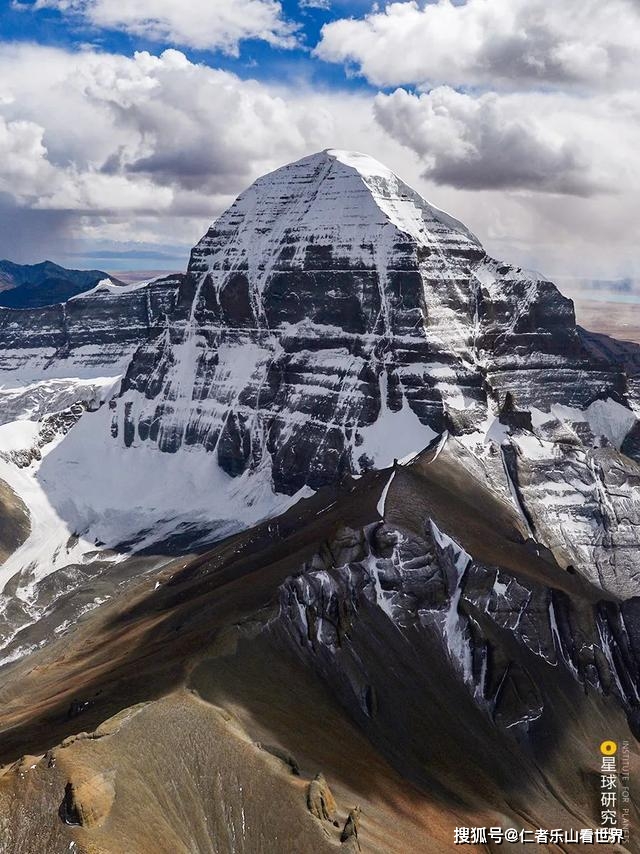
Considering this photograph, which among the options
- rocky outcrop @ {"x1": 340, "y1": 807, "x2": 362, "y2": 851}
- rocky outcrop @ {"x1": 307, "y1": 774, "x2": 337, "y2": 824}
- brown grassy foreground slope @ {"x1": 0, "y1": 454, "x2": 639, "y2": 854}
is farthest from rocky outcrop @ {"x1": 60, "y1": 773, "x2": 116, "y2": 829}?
rocky outcrop @ {"x1": 340, "y1": 807, "x2": 362, "y2": 851}

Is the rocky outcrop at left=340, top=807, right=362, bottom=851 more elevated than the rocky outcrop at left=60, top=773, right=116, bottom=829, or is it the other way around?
the rocky outcrop at left=60, top=773, right=116, bottom=829

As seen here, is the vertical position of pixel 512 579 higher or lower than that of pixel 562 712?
higher

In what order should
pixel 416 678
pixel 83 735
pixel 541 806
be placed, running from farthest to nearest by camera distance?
pixel 416 678, pixel 541 806, pixel 83 735

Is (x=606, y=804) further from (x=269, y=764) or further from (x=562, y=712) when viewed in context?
(x=269, y=764)

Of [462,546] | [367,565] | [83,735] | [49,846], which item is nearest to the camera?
[49,846]

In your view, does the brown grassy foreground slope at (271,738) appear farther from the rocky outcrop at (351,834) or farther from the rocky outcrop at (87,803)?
the rocky outcrop at (351,834)

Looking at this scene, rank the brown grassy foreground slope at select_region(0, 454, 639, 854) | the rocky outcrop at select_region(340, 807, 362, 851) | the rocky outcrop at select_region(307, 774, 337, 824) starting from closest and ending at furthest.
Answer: the brown grassy foreground slope at select_region(0, 454, 639, 854)
the rocky outcrop at select_region(340, 807, 362, 851)
the rocky outcrop at select_region(307, 774, 337, 824)

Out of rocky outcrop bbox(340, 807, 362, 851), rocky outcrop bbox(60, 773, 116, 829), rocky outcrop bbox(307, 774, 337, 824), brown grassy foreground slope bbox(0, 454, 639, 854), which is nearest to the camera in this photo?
rocky outcrop bbox(60, 773, 116, 829)

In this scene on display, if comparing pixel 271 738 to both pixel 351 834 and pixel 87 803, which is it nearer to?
pixel 351 834

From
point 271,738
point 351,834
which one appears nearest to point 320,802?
point 351,834

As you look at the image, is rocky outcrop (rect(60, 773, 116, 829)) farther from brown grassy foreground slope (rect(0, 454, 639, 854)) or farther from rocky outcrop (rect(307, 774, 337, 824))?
rocky outcrop (rect(307, 774, 337, 824))

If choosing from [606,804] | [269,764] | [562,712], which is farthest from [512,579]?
[269,764]
